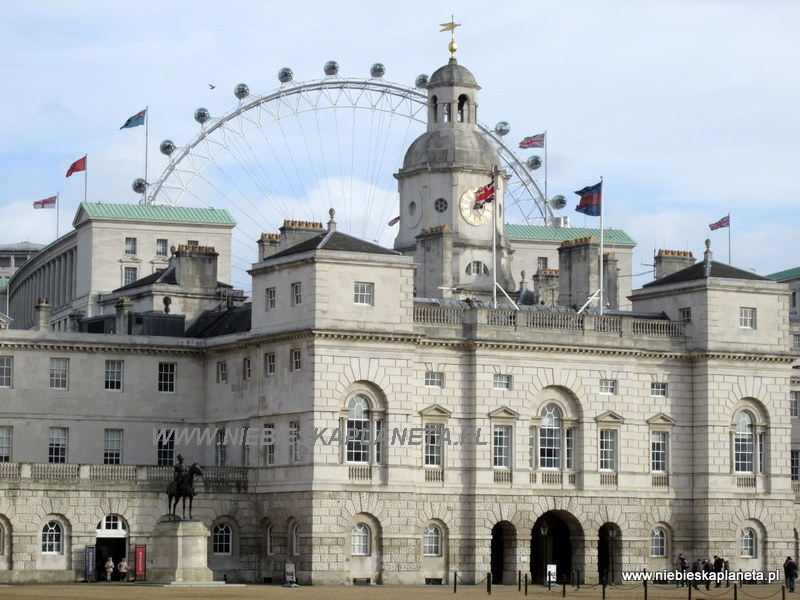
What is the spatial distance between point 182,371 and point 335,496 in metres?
13.1

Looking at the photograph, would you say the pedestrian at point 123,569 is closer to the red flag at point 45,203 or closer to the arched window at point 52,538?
the arched window at point 52,538

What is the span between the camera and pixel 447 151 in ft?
353

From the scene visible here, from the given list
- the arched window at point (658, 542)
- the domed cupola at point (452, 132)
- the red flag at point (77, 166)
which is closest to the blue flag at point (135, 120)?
the red flag at point (77, 166)

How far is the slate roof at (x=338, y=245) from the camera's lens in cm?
9031

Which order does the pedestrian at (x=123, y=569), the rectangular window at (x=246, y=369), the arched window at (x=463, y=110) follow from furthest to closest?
the arched window at (x=463, y=110)
the rectangular window at (x=246, y=369)
the pedestrian at (x=123, y=569)

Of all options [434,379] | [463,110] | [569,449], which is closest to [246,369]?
[434,379]

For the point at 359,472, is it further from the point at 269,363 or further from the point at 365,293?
the point at 365,293

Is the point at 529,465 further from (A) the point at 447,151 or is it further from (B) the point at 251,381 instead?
(A) the point at 447,151

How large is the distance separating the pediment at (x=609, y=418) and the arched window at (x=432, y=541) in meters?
9.46

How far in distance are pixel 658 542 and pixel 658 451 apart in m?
4.26

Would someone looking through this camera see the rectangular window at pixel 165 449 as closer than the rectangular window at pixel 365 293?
No

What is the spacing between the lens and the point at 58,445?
95.0m

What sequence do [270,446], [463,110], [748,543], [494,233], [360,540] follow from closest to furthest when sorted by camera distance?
[360,540], [270,446], [748,543], [494,233], [463,110]

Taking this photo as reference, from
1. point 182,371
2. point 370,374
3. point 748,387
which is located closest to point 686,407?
point 748,387
